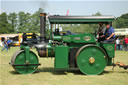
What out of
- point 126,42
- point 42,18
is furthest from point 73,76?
point 126,42

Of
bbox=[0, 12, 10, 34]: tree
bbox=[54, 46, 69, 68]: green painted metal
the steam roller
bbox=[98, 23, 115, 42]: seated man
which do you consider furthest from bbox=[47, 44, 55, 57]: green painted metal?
bbox=[0, 12, 10, 34]: tree

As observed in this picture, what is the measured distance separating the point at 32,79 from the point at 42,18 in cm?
285

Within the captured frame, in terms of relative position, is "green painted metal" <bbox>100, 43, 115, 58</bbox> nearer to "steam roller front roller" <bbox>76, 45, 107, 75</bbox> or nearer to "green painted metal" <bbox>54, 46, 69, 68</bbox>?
"steam roller front roller" <bbox>76, 45, 107, 75</bbox>

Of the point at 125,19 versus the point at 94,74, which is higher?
the point at 125,19

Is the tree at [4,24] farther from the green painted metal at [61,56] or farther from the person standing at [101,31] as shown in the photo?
the green painted metal at [61,56]

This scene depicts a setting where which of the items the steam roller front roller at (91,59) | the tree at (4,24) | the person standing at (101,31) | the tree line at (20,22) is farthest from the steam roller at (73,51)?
the tree at (4,24)

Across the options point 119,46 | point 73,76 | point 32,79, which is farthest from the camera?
point 119,46

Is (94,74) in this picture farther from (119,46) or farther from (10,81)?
(119,46)

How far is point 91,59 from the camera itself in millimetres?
7258

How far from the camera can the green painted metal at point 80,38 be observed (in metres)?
7.32

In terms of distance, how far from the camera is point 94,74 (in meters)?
7.29

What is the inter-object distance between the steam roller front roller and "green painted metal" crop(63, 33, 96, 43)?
0.23 metres

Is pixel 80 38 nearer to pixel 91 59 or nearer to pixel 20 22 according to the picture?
pixel 91 59

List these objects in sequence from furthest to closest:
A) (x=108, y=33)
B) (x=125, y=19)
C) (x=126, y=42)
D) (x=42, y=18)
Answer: (x=125, y=19)
(x=126, y=42)
(x=42, y=18)
(x=108, y=33)
